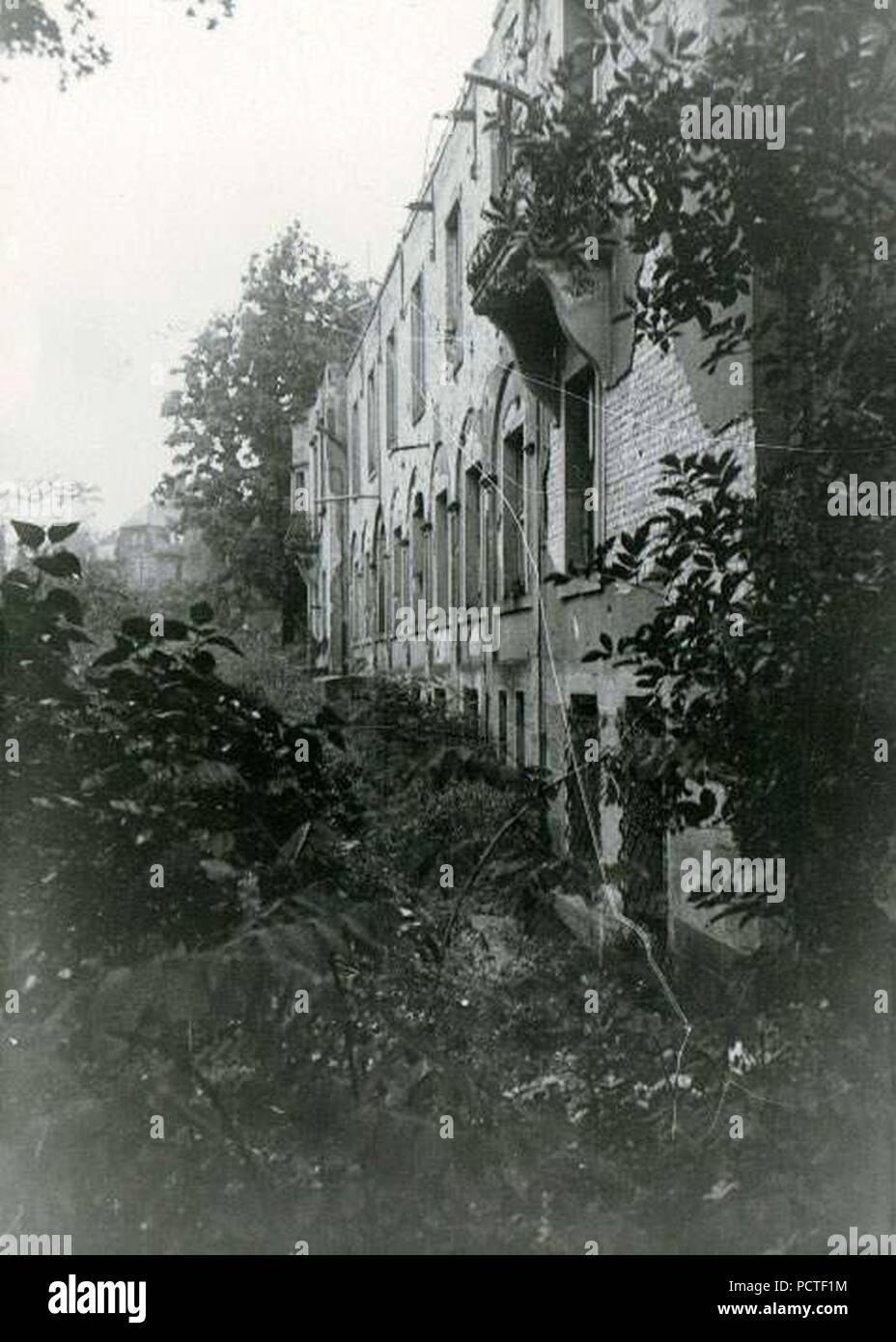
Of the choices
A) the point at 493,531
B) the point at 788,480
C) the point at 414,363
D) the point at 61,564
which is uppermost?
the point at 414,363

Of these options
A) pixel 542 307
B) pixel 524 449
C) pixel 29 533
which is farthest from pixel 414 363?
pixel 29 533

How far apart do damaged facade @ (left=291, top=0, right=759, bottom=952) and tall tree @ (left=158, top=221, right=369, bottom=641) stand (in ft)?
7.33

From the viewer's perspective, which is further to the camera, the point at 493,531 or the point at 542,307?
the point at 493,531

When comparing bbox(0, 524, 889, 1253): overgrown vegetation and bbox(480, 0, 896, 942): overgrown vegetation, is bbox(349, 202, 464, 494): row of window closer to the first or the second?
bbox(480, 0, 896, 942): overgrown vegetation

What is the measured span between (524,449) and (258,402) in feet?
55.2

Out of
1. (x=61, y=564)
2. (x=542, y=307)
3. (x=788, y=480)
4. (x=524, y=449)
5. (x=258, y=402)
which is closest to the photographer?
(x=61, y=564)

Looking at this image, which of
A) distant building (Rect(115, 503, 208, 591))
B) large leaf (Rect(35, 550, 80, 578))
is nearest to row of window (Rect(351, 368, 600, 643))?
large leaf (Rect(35, 550, 80, 578))

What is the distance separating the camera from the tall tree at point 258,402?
2392 centimetres

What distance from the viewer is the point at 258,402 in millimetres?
28156

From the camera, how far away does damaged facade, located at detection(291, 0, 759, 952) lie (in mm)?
7770

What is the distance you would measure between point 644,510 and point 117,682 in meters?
6.12

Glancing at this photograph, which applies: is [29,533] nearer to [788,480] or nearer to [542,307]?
[788,480]
